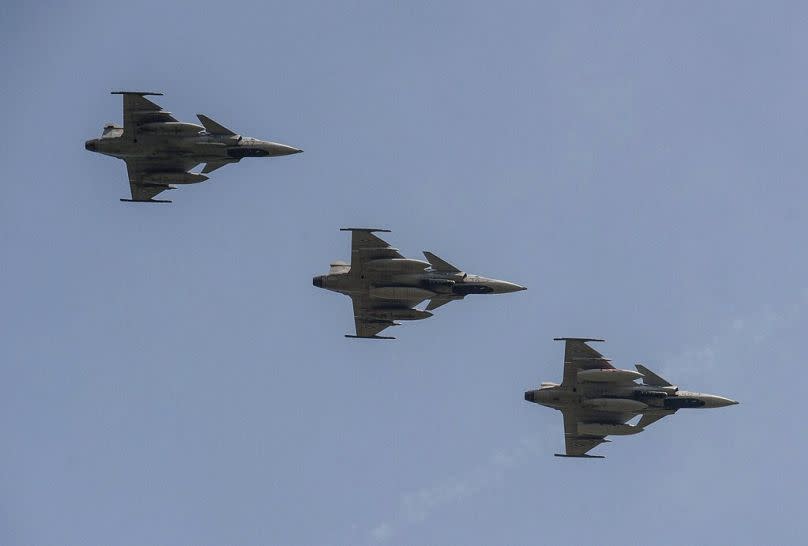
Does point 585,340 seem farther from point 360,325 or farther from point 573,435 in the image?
point 360,325

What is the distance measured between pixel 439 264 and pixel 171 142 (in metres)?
17.1

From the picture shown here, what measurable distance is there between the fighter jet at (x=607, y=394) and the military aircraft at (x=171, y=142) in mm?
20250

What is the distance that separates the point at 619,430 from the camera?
374 feet

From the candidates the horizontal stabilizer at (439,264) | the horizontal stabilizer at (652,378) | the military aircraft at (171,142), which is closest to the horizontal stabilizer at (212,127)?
the military aircraft at (171,142)

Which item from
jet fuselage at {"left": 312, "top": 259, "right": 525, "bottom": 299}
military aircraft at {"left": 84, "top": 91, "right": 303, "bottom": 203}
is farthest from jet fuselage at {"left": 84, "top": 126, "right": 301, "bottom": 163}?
jet fuselage at {"left": 312, "top": 259, "right": 525, "bottom": 299}

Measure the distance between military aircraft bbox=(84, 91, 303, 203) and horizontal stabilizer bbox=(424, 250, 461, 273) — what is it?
31.7 feet

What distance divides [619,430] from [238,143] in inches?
1105

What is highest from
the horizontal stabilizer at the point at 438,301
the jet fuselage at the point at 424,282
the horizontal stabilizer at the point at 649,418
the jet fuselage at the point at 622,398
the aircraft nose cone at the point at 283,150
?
the aircraft nose cone at the point at 283,150

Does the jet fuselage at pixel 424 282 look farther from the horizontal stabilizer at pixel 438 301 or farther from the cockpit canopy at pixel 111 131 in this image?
the cockpit canopy at pixel 111 131

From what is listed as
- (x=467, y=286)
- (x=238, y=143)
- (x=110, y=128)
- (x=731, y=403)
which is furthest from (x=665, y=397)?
(x=110, y=128)

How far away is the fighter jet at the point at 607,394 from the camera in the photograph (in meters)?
111

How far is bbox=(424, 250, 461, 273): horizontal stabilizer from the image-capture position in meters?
110

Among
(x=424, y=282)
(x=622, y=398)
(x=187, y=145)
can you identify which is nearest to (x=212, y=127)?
(x=187, y=145)

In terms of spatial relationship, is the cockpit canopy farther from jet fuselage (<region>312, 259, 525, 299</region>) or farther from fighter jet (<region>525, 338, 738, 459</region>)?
fighter jet (<region>525, 338, 738, 459</region>)
